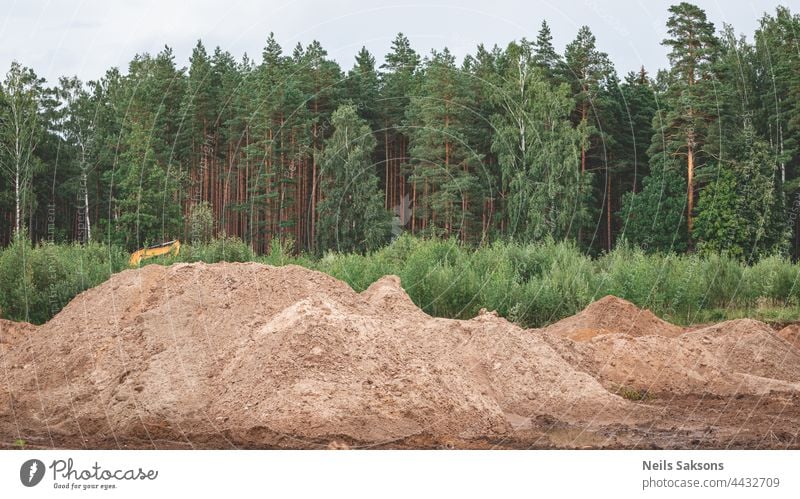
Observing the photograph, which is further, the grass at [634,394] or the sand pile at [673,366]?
the sand pile at [673,366]

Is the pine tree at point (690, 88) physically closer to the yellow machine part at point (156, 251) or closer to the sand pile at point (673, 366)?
the sand pile at point (673, 366)

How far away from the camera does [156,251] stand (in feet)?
79.1

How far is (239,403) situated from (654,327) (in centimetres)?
1225

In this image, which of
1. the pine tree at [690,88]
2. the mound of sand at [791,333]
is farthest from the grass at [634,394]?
the pine tree at [690,88]

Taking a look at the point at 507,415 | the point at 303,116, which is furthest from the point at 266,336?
the point at 303,116

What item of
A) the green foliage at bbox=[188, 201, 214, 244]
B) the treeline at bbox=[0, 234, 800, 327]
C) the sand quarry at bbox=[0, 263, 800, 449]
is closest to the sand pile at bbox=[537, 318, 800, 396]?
the sand quarry at bbox=[0, 263, 800, 449]

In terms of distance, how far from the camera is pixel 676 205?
34344mm

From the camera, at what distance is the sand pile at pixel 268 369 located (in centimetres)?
1141

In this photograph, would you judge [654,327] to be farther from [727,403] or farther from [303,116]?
[303,116]

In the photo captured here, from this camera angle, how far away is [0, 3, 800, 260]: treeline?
84.7ft

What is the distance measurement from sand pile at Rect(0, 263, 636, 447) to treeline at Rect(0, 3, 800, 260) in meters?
6.39

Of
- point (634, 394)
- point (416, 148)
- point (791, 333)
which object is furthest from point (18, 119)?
point (416, 148)

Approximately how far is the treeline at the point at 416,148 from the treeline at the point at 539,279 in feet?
5.83

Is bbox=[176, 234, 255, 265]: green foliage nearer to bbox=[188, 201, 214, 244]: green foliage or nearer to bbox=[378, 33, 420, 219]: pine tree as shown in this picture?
bbox=[188, 201, 214, 244]: green foliage
